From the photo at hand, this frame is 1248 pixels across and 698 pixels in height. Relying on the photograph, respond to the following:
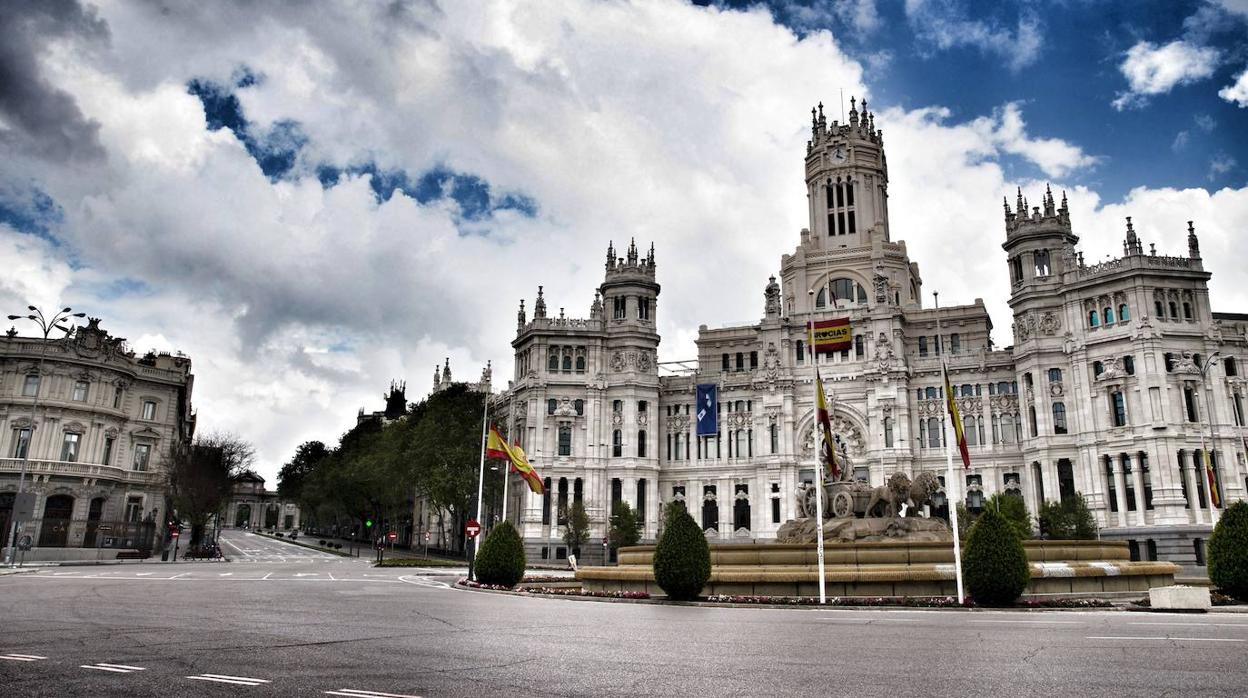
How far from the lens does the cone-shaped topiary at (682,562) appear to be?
29.8 m

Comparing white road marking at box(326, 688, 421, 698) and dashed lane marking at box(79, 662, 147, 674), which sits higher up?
dashed lane marking at box(79, 662, 147, 674)

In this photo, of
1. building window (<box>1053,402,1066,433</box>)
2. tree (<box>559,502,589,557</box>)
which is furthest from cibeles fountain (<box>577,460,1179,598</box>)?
building window (<box>1053,402,1066,433</box>)

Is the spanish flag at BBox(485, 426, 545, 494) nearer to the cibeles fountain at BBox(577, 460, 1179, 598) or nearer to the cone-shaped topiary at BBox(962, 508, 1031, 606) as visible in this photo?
the cibeles fountain at BBox(577, 460, 1179, 598)

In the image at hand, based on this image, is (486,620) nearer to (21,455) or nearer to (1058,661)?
(1058,661)

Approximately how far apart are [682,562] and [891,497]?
12.8 meters

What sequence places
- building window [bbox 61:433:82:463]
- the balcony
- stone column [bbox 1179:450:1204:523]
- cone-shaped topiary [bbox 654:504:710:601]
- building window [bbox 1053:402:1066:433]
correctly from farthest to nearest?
building window [bbox 1053:402:1066:433], building window [bbox 61:433:82:463], the balcony, stone column [bbox 1179:450:1204:523], cone-shaped topiary [bbox 654:504:710:601]

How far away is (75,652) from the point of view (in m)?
13.3

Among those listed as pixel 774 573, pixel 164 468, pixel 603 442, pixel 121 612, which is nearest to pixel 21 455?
pixel 164 468

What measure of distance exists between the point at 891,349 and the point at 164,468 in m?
69.9

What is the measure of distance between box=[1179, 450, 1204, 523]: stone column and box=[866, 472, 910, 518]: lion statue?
135ft

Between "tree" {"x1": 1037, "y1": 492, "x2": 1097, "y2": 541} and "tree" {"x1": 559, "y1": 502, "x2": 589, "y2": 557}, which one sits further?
"tree" {"x1": 559, "y1": 502, "x2": 589, "y2": 557}

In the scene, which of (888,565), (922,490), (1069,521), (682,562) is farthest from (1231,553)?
(1069,521)

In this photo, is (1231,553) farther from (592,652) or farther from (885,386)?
(885,386)

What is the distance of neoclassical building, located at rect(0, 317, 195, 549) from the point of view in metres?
69.9
